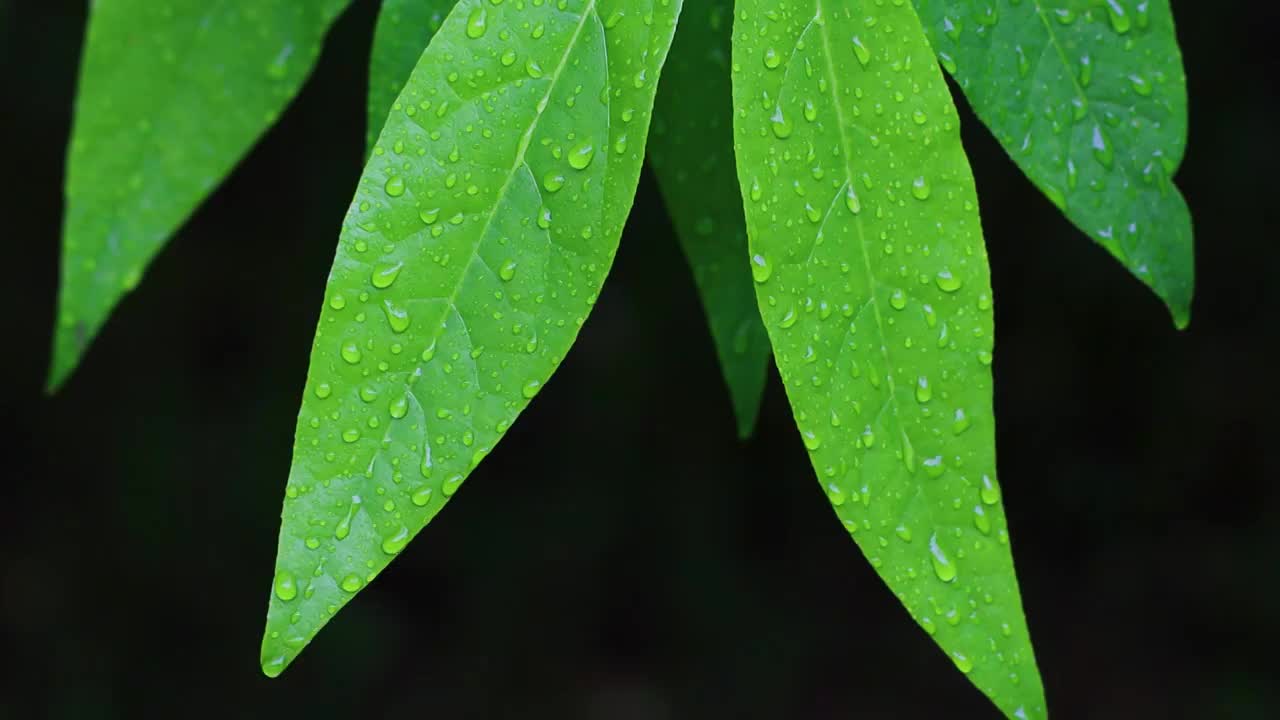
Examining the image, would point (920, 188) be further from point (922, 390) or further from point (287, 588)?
point (287, 588)

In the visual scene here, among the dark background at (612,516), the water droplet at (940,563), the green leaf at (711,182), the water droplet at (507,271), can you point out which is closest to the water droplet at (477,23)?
the water droplet at (507,271)

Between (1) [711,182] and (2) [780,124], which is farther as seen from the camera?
(1) [711,182]

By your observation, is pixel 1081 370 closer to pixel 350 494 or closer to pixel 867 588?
pixel 867 588

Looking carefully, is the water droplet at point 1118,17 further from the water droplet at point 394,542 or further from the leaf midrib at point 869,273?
the water droplet at point 394,542

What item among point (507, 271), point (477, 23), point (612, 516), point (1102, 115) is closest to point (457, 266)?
point (507, 271)

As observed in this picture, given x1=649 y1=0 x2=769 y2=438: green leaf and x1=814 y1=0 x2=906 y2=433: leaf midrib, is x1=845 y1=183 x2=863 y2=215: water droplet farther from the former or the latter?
x1=649 y1=0 x2=769 y2=438: green leaf

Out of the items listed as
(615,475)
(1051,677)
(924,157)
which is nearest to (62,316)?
(924,157)

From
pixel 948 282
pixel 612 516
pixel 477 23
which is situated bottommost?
pixel 612 516
